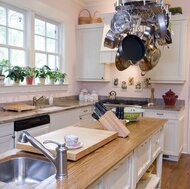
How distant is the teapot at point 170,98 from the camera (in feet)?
13.7

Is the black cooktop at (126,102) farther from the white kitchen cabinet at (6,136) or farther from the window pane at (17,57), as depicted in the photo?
the white kitchen cabinet at (6,136)

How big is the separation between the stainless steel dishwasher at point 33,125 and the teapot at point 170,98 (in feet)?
6.98

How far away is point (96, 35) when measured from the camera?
4.68 m

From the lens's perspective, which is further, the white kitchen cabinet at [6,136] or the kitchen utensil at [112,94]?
the kitchen utensil at [112,94]

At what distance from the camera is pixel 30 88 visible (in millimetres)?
3729

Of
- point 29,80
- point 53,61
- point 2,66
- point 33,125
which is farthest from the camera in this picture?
point 53,61

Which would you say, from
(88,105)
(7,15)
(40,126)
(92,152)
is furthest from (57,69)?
(92,152)

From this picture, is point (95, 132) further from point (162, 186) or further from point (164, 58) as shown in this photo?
point (164, 58)

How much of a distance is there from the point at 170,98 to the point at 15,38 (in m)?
2.70

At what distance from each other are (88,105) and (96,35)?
1400 millimetres

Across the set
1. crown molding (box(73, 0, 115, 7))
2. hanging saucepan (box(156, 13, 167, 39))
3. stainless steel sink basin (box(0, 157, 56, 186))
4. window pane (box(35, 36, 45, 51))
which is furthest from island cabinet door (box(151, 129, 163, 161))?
crown molding (box(73, 0, 115, 7))

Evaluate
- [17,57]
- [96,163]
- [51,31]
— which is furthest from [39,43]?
[96,163]

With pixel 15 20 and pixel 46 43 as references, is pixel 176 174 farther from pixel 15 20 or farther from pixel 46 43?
pixel 15 20

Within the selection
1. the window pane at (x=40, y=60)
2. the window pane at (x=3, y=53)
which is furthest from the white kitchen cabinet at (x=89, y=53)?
the window pane at (x=3, y=53)
